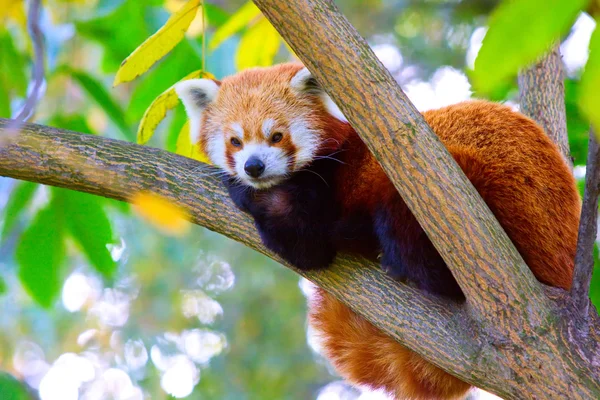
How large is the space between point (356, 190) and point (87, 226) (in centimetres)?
123

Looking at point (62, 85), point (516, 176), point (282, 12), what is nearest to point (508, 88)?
point (516, 176)

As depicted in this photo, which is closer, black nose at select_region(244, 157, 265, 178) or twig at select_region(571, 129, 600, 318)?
twig at select_region(571, 129, 600, 318)

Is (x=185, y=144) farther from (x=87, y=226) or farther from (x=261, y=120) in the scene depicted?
(x=87, y=226)

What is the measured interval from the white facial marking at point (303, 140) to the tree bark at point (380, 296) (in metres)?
0.52

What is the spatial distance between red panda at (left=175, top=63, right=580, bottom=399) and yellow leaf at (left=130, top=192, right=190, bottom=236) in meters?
0.28

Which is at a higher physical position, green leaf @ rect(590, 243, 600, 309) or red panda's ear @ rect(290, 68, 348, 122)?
red panda's ear @ rect(290, 68, 348, 122)

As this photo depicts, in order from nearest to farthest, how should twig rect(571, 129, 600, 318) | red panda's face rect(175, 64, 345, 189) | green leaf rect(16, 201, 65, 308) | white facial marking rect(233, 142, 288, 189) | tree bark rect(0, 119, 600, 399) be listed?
twig rect(571, 129, 600, 318), tree bark rect(0, 119, 600, 399), green leaf rect(16, 201, 65, 308), white facial marking rect(233, 142, 288, 189), red panda's face rect(175, 64, 345, 189)

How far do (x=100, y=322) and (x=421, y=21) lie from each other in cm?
597

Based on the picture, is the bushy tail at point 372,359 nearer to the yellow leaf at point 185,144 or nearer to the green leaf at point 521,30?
the yellow leaf at point 185,144

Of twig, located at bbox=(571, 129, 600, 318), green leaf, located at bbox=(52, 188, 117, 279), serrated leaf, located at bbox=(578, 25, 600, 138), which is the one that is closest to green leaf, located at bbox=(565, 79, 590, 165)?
twig, located at bbox=(571, 129, 600, 318)

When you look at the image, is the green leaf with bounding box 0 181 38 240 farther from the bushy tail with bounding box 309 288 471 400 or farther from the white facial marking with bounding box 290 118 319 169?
the bushy tail with bounding box 309 288 471 400

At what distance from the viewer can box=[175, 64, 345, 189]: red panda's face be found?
299cm

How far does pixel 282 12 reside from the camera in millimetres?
1882

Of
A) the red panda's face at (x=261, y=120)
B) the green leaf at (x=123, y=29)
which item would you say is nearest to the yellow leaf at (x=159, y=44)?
the red panda's face at (x=261, y=120)
